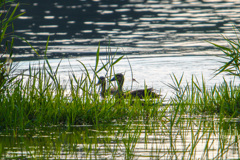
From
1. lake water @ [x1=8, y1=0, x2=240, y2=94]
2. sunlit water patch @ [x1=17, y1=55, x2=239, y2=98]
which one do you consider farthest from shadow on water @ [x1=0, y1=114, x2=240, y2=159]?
sunlit water patch @ [x1=17, y1=55, x2=239, y2=98]

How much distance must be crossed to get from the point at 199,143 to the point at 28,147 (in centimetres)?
188

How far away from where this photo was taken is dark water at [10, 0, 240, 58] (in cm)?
1806

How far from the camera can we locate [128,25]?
965 inches

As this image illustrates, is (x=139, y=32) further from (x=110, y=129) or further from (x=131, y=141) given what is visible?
(x=131, y=141)

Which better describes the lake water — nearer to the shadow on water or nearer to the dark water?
the dark water

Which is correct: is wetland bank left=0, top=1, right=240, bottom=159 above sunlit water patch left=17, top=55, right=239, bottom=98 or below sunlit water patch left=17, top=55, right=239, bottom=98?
below

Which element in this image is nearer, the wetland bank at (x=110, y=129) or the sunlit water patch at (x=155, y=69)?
the wetland bank at (x=110, y=129)

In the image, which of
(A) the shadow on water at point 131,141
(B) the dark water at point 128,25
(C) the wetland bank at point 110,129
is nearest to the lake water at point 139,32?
(B) the dark water at point 128,25

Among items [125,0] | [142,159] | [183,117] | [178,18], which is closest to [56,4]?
[125,0]

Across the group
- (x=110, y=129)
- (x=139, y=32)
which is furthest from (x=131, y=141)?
(x=139, y=32)

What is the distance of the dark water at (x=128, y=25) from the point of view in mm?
18062

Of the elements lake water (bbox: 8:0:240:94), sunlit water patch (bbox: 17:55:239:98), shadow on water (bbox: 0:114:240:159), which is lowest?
shadow on water (bbox: 0:114:240:159)

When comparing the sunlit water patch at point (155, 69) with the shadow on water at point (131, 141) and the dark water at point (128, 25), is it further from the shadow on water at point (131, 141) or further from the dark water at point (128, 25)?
the shadow on water at point (131, 141)

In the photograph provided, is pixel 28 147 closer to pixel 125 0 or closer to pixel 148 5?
pixel 148 5
